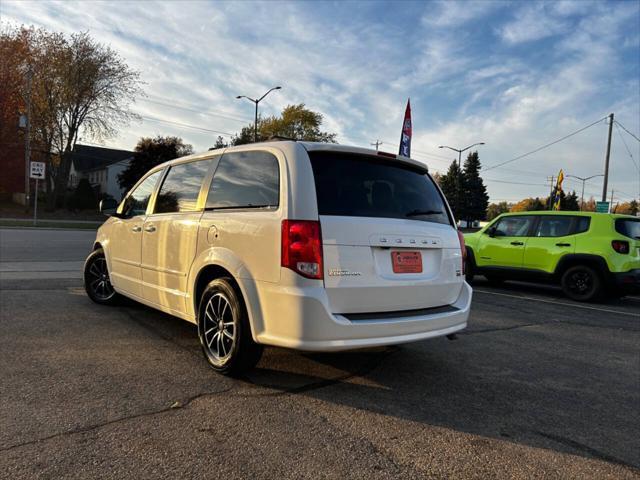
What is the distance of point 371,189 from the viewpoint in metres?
3.63

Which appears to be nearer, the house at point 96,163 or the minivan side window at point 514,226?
the minivan side window at point 514,226

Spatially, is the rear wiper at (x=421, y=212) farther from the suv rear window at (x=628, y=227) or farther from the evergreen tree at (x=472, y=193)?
the evergreen tree at (x=472, y=193)

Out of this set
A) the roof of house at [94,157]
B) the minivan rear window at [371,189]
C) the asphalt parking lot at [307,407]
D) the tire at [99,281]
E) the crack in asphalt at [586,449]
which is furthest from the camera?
the roof of house at [94,157]

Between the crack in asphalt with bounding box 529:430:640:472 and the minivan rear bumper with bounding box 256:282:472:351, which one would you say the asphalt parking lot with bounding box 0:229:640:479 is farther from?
the minivan rear bumper with bounding box 256:282:472:351

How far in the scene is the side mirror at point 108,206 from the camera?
584cm

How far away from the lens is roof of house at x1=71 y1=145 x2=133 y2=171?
250 feet

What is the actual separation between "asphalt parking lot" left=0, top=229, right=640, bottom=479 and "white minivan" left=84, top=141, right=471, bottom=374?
18.1 inches

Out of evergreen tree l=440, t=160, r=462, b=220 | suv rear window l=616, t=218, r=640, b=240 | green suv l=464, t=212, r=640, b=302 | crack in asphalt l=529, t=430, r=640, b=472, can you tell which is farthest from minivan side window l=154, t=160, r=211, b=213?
evergreen tree l=440, t=160, r=462, b=220

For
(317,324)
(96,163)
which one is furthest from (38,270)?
(96,163)

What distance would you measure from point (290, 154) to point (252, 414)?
1840 millimetres

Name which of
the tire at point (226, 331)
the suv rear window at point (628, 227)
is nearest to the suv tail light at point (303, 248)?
the tire at point (226, 331)

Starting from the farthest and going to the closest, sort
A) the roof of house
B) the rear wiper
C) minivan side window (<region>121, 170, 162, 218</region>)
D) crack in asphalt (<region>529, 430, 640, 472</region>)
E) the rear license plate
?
the roof of house, minivan side window (<region>121, 170, 162, 218</region>), the rear wiper, the rear license plate, crack in asphalt (<region>529, 430, 640, 472</region>)

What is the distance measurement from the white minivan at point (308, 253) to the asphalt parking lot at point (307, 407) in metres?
0.46

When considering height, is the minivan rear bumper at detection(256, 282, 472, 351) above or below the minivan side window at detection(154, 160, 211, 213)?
below
